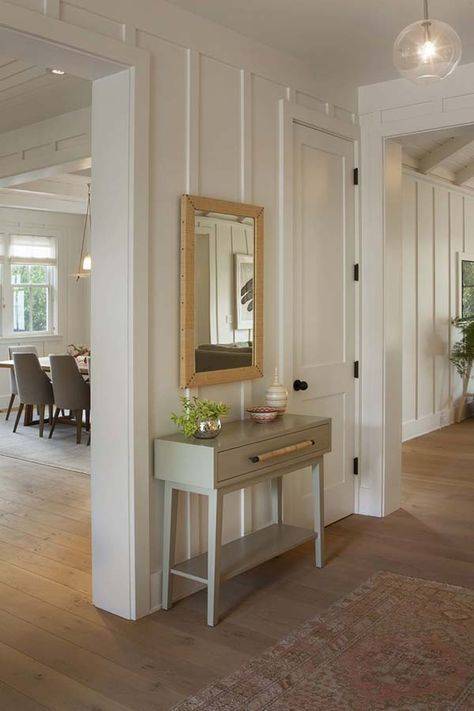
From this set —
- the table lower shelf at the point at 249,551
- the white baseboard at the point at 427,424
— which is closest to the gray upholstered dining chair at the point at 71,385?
the white baseboard at the point at 427,424

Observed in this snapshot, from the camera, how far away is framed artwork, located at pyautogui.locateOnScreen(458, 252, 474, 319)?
8.76 m

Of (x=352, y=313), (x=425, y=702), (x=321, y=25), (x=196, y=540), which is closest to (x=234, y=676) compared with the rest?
(x=425, y=702)

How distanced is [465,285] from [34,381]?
206 inches

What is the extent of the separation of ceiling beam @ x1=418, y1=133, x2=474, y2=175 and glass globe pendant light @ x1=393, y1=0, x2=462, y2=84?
16.5ft

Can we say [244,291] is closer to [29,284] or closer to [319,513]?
[319,513]

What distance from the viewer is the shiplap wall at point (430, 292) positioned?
25.0 feet

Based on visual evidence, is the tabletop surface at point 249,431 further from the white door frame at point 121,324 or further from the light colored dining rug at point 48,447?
the light colored dining rug at point 48,447

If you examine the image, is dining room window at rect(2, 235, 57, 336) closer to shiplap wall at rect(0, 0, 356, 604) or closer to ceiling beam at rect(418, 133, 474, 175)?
ceiling beam at rect(418, 133, 474, 175)

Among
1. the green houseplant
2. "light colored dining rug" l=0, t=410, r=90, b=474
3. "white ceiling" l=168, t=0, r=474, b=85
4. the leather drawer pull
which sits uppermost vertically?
"white ceiling" l=168, t=0, r=474, b=85

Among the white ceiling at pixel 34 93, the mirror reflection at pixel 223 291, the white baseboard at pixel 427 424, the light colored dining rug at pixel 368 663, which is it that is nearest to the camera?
the light colored dining rug at pixel 368 663

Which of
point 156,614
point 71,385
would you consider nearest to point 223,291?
point 156,614

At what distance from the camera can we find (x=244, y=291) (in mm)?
3811

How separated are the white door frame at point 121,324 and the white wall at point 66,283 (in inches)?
281

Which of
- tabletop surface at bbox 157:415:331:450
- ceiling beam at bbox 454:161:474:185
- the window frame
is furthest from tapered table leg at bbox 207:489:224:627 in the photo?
the window frame
